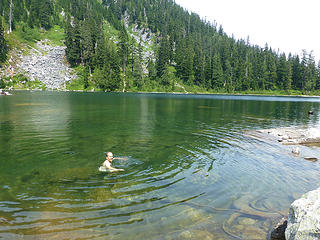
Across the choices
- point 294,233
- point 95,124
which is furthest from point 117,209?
point 95,124

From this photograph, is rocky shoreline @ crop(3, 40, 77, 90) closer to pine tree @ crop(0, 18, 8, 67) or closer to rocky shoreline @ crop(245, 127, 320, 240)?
pine tree @ crop(0, 18, 8, 67)

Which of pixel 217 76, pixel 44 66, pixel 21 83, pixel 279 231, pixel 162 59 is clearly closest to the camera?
pixel 279 231

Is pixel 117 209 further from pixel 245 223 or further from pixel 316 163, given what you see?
pixel 316 163

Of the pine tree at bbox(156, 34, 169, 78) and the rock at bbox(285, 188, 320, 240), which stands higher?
the pine tree at bbox(156, 34, 169, 78)

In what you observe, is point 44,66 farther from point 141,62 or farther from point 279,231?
point 279,231

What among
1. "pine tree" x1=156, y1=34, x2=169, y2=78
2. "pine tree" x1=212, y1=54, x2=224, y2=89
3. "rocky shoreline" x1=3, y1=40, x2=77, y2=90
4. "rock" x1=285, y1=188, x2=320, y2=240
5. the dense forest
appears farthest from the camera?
"pine tree" x1=212, y1=54, x2=224, y2=89

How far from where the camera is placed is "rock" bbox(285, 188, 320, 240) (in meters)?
5.95

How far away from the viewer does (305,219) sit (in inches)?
247

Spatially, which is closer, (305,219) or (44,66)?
(305,219)

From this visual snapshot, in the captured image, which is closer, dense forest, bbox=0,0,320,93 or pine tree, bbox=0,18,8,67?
pine tree, bbox=0,18,8,67

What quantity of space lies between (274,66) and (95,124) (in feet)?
646

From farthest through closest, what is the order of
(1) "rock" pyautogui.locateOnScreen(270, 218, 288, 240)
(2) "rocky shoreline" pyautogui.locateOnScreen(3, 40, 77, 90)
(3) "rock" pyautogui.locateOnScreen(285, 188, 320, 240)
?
(2) "rocky shoreline" pyautogui.locateOnScreen(3, 40, 77, 90), (1) "rock" pyautogui.locateOnScreen(270, 218, 288, 240), (3) "rock" pyautogui.locateOnScreen(285, 188, 320, 240)

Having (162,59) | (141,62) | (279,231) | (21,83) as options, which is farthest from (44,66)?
(279,231)

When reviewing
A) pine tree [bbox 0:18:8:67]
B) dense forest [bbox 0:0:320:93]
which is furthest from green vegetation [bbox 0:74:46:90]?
dense forest [bbox 0:0:320:93]
